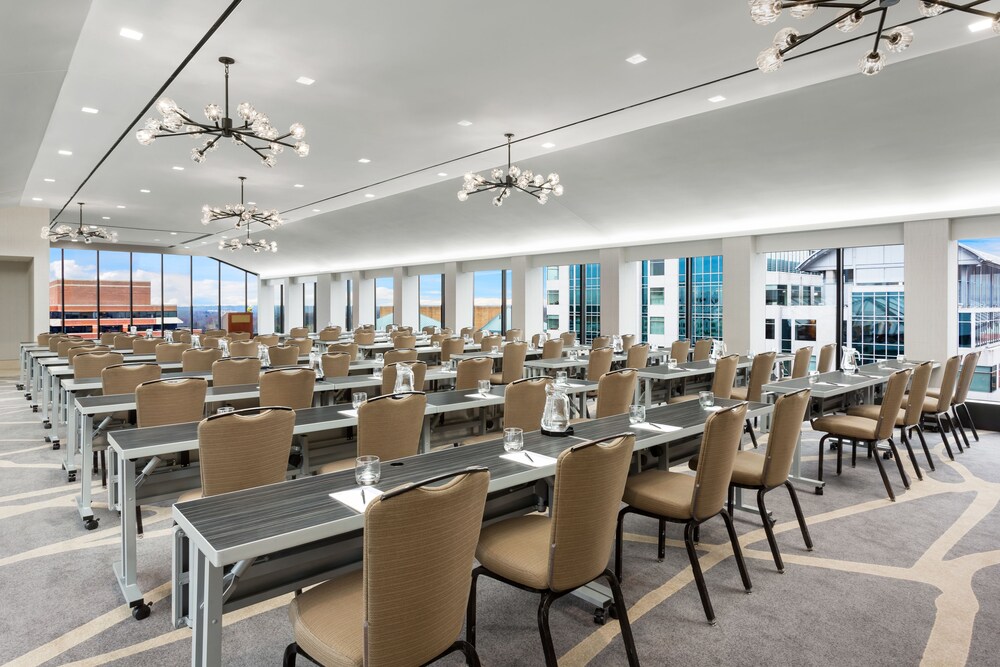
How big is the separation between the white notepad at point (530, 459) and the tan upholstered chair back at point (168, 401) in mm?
2433

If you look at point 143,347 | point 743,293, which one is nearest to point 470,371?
point 143,347

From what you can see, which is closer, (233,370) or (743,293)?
(233,370)

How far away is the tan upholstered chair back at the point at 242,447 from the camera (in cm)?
251

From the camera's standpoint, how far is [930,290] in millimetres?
7410

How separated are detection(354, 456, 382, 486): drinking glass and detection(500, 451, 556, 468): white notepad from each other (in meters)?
0.61

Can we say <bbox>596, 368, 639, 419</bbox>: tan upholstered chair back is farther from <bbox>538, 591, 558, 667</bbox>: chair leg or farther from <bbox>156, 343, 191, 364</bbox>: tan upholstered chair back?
<bbox>156, 343, 191, 364</bbox>: tan upholstered chair back

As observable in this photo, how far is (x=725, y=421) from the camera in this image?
8.45 feet

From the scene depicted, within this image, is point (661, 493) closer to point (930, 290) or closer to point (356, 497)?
point (356, 497)

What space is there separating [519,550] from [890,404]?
355 cm

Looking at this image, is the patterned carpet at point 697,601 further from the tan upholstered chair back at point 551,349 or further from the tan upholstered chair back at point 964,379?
the tan upholstered chair back at point 551,349

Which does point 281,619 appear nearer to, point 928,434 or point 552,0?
point 552,0

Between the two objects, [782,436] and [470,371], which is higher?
[470,371]

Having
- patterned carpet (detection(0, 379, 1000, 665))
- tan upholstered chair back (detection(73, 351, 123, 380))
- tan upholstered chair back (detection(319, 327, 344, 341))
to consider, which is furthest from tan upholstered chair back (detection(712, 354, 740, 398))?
tan upholstered chair back (detection(319, 327, 344, 341))

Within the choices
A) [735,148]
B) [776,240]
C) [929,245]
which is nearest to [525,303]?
[776,240]
